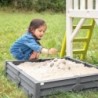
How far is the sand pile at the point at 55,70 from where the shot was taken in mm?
3779

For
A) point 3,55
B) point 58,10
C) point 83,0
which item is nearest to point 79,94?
point 83,0

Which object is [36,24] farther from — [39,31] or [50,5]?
[50,5]

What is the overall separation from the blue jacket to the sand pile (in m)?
0.24

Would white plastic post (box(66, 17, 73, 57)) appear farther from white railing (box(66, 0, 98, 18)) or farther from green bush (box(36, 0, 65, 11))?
green bush (box(36, 0, 65, 11))

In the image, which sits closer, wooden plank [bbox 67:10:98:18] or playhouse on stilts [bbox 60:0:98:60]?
wooden plank [bbox 67:10:98:18]

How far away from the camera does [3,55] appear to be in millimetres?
5922

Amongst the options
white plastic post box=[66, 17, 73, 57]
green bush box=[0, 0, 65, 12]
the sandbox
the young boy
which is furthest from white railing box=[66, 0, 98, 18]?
green bush box=[0, 0, 65, 12]

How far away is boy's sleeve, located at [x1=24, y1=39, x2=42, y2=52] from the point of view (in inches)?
172

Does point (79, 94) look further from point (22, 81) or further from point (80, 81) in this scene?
point (22, 81)

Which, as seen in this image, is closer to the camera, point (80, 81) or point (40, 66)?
point (80, 81)

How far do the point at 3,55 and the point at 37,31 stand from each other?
1.52 meters

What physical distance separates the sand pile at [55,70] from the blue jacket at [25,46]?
0.24m

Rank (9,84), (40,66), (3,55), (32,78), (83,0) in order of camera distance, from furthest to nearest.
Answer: (3,55) → (83,0) → (40,66) → (9,84) → (32,78)

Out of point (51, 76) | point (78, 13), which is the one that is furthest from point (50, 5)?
point (51, 76)
